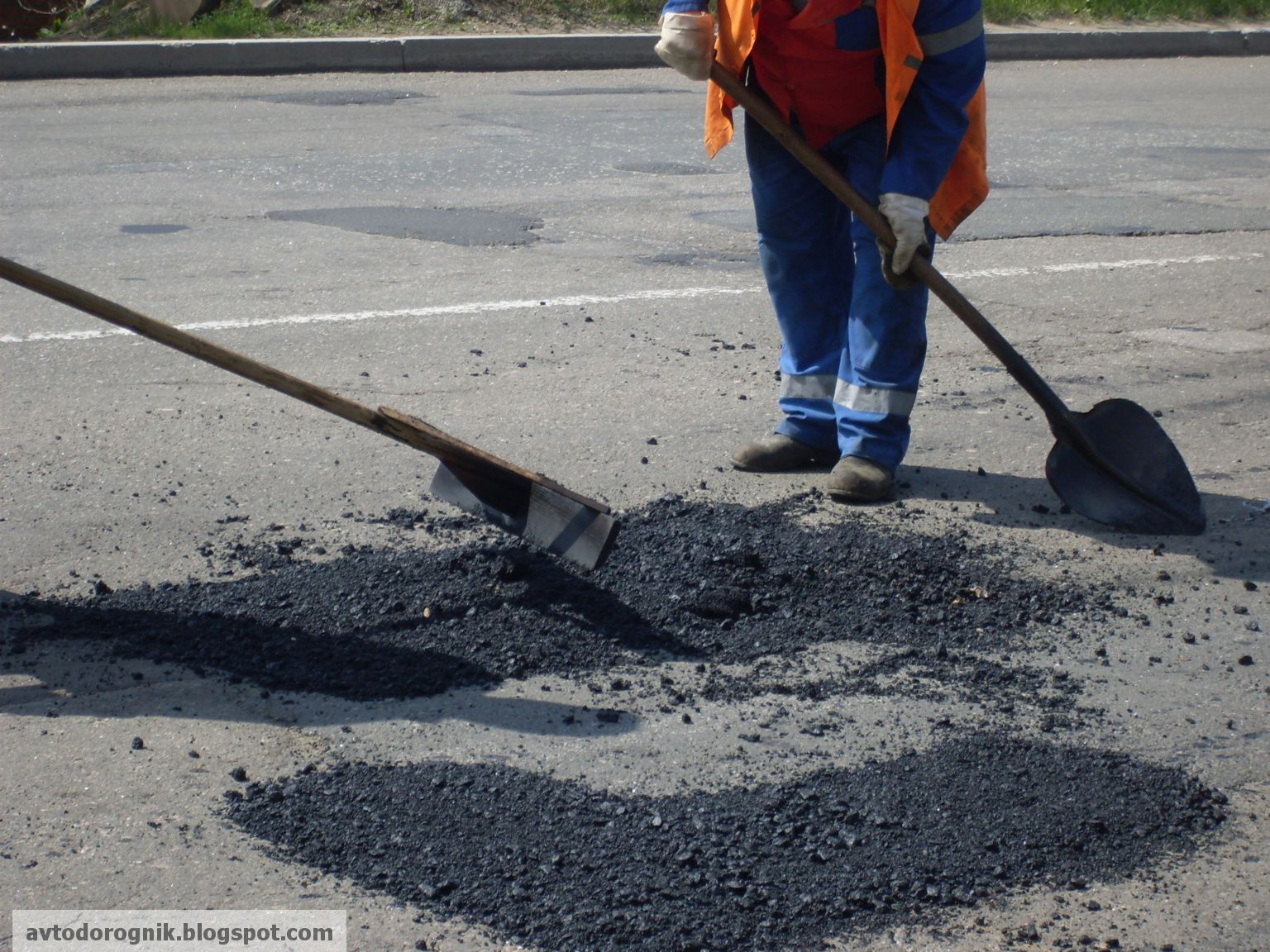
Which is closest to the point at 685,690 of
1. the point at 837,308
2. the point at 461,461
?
the point at 461,461

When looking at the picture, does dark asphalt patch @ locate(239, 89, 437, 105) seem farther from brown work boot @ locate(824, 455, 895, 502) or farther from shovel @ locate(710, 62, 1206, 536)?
brown work boot @ locate(824, 455, 895, 502)

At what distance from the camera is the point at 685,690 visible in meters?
3.04

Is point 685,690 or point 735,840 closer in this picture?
point 735,840

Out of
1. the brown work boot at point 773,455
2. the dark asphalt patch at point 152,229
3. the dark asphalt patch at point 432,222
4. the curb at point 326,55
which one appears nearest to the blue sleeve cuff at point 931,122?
the brown work boot at point 773,455

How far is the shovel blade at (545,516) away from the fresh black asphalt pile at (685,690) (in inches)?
5.3

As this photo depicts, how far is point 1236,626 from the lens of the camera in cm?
338

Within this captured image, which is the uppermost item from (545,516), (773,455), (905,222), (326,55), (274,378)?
(326,55)

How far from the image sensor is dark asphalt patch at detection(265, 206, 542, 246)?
22.3 feet

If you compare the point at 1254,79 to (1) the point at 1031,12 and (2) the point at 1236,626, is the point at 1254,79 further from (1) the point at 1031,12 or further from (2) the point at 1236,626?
(2) the point at 1236,626

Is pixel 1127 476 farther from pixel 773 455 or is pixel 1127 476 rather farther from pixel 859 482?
pixel 773 455

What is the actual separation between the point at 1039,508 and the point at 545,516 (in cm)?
157

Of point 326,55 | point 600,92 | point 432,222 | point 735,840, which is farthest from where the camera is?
point 326,55

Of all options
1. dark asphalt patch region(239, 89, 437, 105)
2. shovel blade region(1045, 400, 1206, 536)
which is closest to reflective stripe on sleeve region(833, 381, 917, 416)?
shovel blade region(1045, 400, 1206, 536)

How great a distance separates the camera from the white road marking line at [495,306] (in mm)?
Answer: 5289
